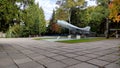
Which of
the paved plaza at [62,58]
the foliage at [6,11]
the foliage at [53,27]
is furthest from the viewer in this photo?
the foliage at [53,27]

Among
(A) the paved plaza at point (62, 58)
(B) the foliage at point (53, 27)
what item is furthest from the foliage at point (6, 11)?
(B) the foliage at point (53, 27)

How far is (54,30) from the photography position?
45188mm

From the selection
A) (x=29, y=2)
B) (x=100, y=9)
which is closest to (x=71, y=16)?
(x=100, y=9)

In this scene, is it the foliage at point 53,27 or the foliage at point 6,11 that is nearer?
the foliage at point 6,11

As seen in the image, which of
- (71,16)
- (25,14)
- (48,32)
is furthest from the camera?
(48,32)

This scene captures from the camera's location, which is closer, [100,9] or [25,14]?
[25,14]

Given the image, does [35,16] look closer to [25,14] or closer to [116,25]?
[116,25]

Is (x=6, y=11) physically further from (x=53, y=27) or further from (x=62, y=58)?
(x=53, y=27)

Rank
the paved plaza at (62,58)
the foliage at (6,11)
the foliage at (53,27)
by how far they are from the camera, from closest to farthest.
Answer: the paved plaza at (62,58) < the foliage at (6,11) < the foliage at (53,27)

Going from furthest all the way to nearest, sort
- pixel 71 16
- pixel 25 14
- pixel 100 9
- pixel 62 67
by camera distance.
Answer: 1. pixel 71 16
2. pixel 100 9
3. pixel 25 14
4. pixel 62 67

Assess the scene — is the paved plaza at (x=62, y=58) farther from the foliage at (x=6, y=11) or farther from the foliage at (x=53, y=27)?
the foliage at (x=53, y=27)

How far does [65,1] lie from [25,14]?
80.2 ft

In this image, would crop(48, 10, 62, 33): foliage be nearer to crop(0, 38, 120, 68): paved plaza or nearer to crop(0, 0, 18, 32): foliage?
crop(0, 0, 18, 32): foliage

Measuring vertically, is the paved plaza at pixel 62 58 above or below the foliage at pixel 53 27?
below
